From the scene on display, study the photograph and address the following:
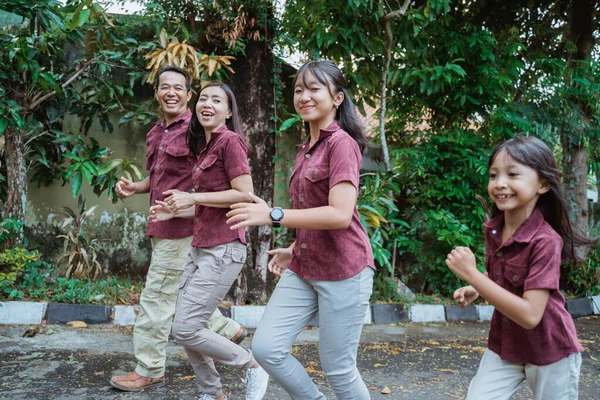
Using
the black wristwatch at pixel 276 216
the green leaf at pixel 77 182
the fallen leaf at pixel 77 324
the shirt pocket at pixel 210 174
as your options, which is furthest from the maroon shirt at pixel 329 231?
the green leaf at pixel 77 182

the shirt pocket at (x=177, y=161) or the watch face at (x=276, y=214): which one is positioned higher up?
the shirt pocket at (x=177, y=161)

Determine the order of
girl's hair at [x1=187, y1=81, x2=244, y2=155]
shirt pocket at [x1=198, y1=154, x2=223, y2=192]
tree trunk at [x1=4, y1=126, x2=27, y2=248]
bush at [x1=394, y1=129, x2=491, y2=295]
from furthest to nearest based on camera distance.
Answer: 1. bush at [x1=394, y1=129, x2=491, y2=295]
2. tree trunk at [x1=4, y1=126, x2=27, y2=248]
3. girl's hair at [x1=187, y1=81, x2=244, y2=155]
4. shirt pocket at [x1=198, y1=154, x2=223, y2=192]

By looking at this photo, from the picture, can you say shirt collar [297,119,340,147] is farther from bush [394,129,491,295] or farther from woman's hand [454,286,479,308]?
bush [394,129,491,295]

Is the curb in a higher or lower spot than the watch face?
lower

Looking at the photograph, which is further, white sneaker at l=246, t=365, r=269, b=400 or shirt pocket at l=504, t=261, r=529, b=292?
white sneaker at l=246, t=365, r=269, b=400

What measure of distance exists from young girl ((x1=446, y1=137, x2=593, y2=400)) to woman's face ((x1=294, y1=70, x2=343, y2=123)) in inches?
30.6

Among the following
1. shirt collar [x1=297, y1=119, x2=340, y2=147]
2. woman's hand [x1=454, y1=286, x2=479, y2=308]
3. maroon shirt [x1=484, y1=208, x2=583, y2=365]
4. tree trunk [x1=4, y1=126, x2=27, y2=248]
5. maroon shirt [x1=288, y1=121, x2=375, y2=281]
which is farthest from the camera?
tree trunk [x1=4, y1=126, x2=27, y2=248]

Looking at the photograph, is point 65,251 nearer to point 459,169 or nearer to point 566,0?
point 459,169

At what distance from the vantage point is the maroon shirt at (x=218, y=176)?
11.0 ft

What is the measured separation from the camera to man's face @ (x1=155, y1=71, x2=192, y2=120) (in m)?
4.03

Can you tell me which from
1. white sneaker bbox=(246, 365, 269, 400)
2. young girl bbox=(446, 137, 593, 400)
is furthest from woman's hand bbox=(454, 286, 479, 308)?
white sneaker bbox=(246, 365, 269, 400)

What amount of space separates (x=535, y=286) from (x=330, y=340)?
893mm

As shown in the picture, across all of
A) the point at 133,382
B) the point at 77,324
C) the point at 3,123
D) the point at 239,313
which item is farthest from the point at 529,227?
the point at 3,123

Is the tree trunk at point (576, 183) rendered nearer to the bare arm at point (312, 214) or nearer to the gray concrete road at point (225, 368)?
the gray concrete road at point (225, 368)
